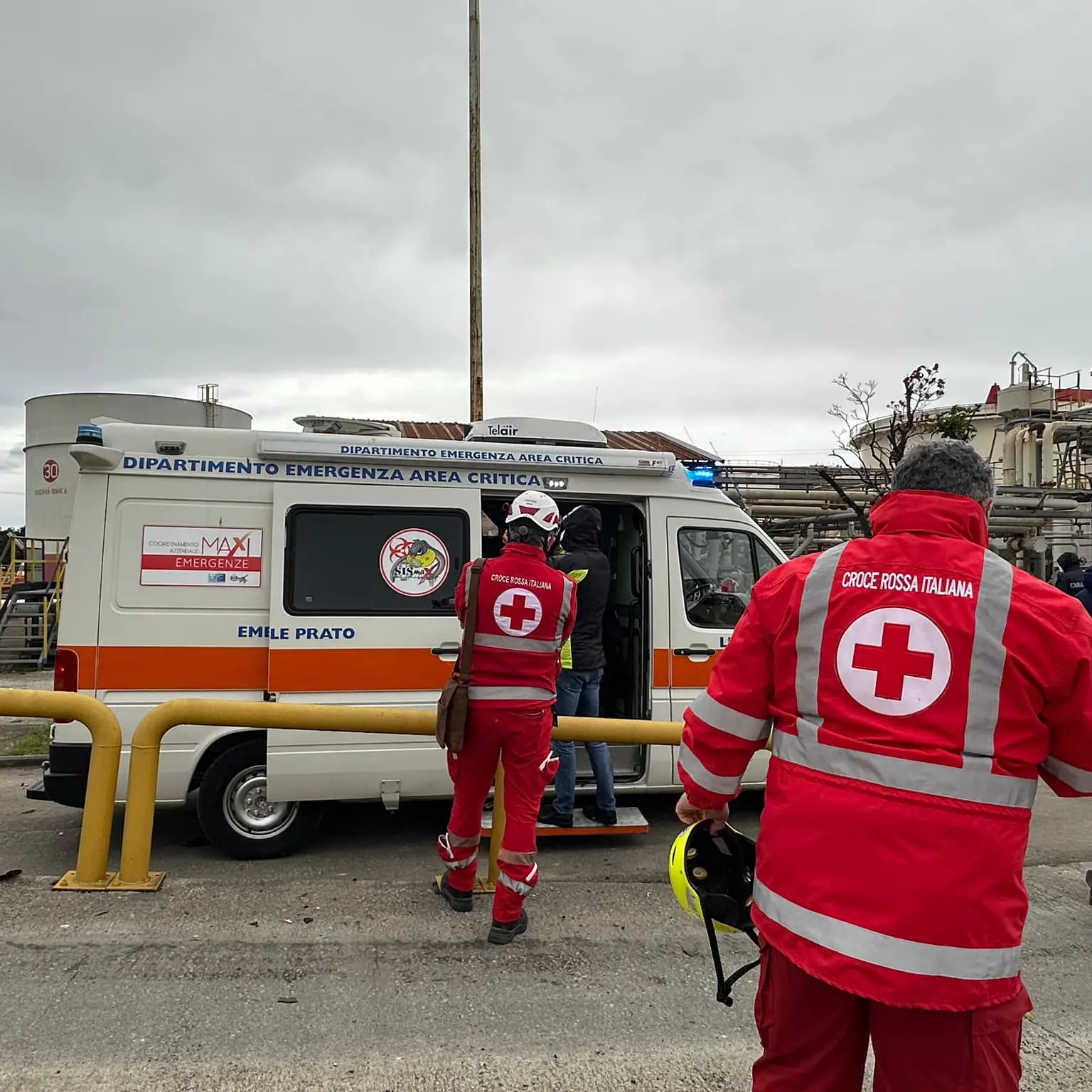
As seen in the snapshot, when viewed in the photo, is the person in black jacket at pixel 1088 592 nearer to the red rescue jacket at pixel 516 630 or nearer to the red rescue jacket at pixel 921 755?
the red rescue jacket at pixel 516 630

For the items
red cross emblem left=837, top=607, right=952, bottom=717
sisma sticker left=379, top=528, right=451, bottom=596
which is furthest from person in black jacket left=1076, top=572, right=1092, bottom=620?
red cross emblem left=837, top=607, right=952, bottom=717

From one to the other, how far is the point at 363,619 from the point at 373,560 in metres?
0.35

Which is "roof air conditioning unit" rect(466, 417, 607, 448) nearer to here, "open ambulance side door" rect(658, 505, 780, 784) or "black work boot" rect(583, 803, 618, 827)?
"open ambulance side door" rect(658, 505, 780, 784)

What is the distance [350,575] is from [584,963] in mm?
2439

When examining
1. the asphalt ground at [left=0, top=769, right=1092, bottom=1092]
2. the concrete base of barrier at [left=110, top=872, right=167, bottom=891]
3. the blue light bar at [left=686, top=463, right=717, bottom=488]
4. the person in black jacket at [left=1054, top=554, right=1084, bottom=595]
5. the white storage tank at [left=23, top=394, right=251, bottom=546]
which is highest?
the white storage tank at [left=23, top=394, right=251, bottom=546]

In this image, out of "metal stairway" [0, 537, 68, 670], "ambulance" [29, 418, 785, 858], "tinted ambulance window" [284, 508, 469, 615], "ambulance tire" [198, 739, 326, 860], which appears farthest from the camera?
"metal stairway" [0, 537, 68, 670]

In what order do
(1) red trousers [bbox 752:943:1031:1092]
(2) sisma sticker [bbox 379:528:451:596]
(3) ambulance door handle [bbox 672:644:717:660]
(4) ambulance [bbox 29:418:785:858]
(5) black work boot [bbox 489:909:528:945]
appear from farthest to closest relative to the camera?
(3) ambulance door handle [bbox 672:644:717:660], (2) sisma sticker [bbox 379:528:451:596], (4) ambulance [bbox 29:418:785:858], (5) black work boot [bbox 489:909:528:945], (1) red trousers [bbox 752:943:1031:1092]

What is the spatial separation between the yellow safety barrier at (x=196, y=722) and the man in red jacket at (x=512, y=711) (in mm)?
358

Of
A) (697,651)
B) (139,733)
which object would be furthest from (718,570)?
(139,733)

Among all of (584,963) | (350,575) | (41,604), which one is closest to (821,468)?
(350,575)

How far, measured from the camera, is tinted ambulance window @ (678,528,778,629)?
5520mm

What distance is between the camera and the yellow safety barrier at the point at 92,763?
4.18 meters

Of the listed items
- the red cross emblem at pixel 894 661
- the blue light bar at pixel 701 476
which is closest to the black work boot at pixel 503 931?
the red cross emblem at pixel 894 661

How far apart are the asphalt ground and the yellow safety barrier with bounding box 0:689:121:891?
0.15m
